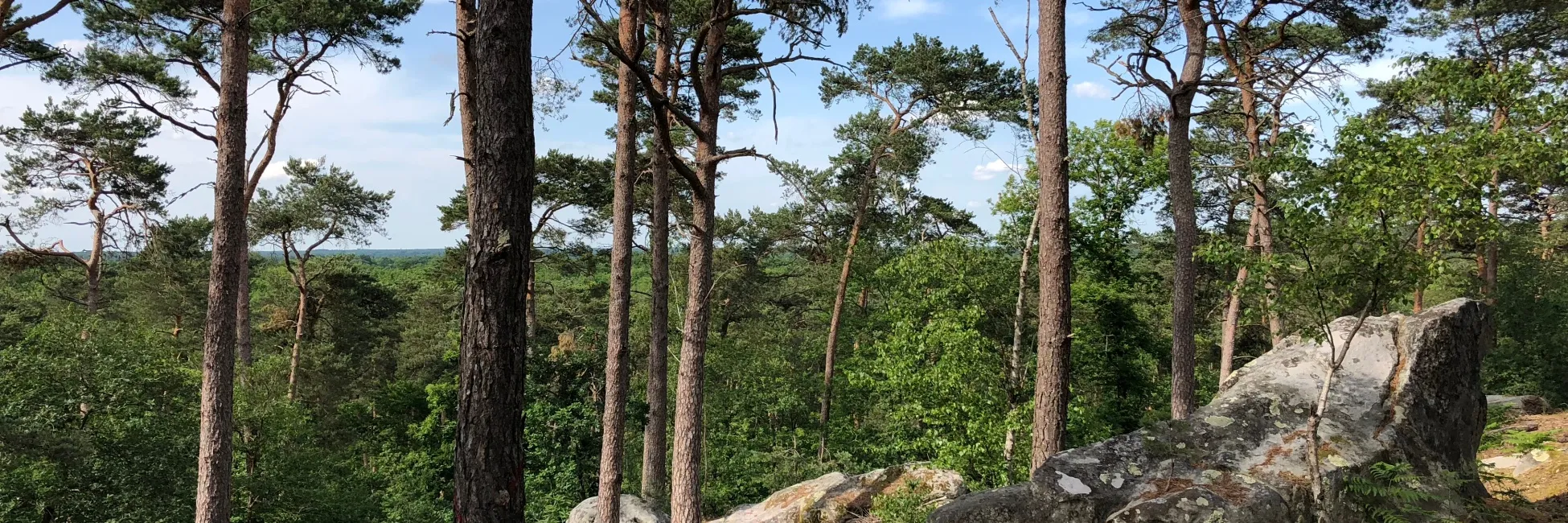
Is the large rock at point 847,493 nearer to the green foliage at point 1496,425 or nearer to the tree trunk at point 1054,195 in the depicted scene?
the tree trunk at point 1054,195

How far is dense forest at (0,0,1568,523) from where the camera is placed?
5977mm

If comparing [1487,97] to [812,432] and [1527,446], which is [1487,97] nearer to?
[1527,446]

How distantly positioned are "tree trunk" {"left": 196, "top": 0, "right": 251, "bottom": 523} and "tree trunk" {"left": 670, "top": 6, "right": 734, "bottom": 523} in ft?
14.8

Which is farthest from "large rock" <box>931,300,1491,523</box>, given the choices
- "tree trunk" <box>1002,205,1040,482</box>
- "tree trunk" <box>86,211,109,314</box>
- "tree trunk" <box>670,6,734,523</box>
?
"tree trunk" <box>86,211,109,314</box>

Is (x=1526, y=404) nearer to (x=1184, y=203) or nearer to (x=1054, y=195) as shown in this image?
(x=1184, y=203)

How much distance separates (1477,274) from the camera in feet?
54.4

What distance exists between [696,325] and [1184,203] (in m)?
5.36

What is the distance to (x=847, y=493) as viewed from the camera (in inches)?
407

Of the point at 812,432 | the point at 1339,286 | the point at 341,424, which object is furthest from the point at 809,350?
the point at 1339,286

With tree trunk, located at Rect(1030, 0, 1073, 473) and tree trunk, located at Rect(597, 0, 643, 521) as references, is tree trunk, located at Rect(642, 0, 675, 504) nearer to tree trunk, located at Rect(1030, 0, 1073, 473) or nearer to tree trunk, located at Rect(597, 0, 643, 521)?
tree trunk, located at Rect(597, 0, 643, 521)

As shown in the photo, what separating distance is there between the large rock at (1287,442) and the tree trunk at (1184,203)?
1663 millimetres

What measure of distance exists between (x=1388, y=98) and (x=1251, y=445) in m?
14.6

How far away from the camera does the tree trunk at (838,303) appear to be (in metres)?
18.0

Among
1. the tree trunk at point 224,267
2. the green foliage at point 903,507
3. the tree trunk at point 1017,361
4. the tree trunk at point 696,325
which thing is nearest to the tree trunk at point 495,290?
the tree trunk at point 696,325
